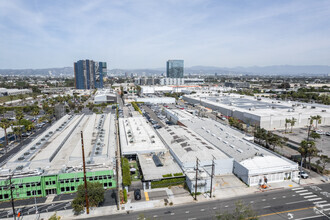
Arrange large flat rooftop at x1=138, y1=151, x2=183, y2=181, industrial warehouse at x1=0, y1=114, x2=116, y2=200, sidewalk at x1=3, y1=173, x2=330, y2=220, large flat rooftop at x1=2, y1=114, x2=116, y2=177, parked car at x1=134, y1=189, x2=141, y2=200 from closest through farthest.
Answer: sidewalk at x1=3, y1=173, x2=330, y2=220
parked car at x1=134, y1=189, x2=141, y2=200
industrial warehouse at x1=0, y1=114, x2=116, y2=200
large flat rooftop at x1=138, y1=151, x2=183, y2=181
large flat rooftop at x1=2, y1=114, x2=116, y2=177

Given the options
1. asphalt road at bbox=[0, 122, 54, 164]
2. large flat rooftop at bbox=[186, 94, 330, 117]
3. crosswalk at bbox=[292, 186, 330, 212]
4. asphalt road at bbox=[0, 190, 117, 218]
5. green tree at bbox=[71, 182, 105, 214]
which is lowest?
asphalt road at bbox=[0, 190, 117, 218]

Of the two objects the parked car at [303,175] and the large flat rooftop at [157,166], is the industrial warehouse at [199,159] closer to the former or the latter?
the large flat rooftop at [157,166]

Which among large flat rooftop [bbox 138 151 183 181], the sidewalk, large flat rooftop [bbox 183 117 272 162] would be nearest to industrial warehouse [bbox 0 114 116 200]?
the sidewalk

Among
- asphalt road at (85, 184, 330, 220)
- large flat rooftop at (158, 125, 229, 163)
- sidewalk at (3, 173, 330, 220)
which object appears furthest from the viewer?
large flat rooftop at (158, 125, 229, 163)

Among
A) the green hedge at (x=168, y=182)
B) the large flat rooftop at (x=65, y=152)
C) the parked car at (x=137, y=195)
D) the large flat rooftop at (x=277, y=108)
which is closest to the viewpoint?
the parked car at (x=137, y=195)

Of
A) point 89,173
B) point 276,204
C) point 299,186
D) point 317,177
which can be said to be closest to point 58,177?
point 89,173

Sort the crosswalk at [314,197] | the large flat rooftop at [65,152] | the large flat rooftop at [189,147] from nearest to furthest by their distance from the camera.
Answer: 1. the crosswalk at [314,197]
2. the large flat rooftop at [65,152]
3. the large flat rooftop at [189,147]

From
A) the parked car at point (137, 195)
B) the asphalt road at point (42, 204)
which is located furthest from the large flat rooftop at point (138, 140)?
the asphalt road at point (42, 204)

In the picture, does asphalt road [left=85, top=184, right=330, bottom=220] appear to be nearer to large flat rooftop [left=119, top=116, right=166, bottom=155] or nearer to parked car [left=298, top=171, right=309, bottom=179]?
parked car [left=298, top=171, right=309, bottom=179]
